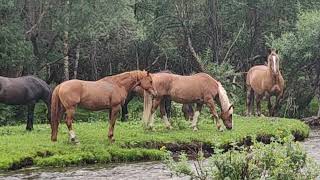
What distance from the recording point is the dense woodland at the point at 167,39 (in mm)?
27969

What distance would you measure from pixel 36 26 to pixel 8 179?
1498cm

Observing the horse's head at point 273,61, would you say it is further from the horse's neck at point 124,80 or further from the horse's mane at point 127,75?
the horse's neck at point 124,80

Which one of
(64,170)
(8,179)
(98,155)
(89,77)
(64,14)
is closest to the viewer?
(8,179)

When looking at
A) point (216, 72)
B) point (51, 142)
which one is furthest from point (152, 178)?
point (216, 72)

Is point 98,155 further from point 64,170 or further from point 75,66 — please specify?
point 75,66

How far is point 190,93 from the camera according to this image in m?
22.1

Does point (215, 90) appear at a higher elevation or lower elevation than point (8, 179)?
higher

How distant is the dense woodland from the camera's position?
91.8ft

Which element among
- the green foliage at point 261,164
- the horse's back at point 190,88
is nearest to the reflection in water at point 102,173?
the green foliage at point 261,164

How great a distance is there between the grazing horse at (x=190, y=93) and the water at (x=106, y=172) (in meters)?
5.07

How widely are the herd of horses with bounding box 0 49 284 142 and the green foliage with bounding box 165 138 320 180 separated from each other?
344 inches

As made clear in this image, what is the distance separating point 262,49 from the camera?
3919cm

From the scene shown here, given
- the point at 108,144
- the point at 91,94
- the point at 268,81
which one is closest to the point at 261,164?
the point at 108,144

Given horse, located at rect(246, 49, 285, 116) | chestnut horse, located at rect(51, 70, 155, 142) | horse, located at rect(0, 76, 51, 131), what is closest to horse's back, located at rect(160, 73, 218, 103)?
chestnut horse, located at rect(51, 70, 155, 142)
